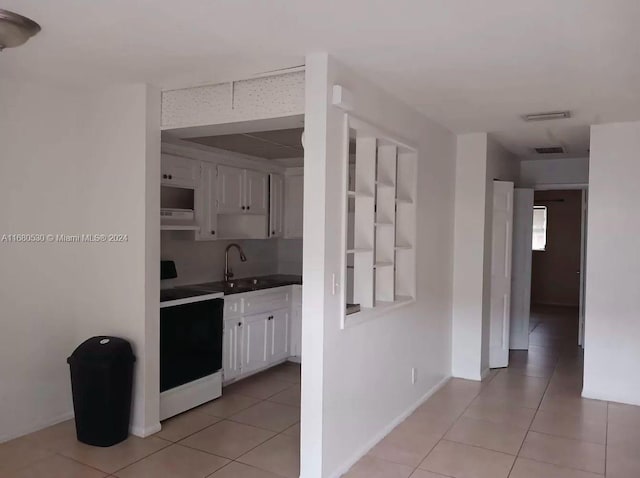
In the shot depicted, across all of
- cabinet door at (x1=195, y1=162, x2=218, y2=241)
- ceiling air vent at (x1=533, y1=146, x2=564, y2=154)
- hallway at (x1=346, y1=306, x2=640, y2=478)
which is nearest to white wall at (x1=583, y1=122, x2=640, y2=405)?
hallway at (x1=346, y1=306, x2=640, y2=478)

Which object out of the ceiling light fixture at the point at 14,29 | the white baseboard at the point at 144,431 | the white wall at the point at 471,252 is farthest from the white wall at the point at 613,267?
the ceiling light fixture at the point at 14,29

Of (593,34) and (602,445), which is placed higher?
(593,34)

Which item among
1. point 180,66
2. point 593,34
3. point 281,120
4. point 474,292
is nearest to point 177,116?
point 180,66

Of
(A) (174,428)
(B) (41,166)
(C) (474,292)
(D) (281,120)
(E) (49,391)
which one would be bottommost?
(A) (174,428)

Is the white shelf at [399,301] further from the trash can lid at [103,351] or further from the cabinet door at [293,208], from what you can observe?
the cabinet door at [293,208]

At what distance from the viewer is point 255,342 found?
4984mm

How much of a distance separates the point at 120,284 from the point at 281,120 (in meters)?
1.62

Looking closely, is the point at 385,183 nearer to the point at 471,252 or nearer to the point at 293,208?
the point at 471,252

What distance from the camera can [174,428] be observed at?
3752mm

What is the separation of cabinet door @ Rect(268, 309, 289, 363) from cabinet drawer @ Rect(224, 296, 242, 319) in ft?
→ 1.67

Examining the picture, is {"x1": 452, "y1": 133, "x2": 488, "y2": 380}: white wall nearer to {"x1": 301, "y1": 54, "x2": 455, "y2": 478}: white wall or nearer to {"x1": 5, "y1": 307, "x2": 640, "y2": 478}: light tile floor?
{"x1": 5, "y1": 307, "x2": 640, "y2": 478}: light tile floor

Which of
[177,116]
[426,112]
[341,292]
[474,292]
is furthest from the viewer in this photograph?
[474,292]

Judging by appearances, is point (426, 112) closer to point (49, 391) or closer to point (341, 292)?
point (341, 292)

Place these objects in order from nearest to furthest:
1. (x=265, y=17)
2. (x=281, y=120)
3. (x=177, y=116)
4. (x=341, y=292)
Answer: (x=265, y=17), (x=341, y=292), (x=281, y=120), (x=177, y=116)
